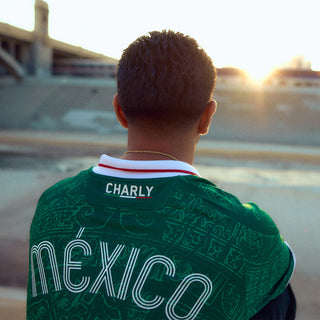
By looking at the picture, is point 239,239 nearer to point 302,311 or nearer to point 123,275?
point 123,275

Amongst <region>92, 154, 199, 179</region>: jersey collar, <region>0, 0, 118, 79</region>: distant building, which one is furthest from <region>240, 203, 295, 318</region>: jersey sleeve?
<region>0, 0, 118, 79</region>: distant building

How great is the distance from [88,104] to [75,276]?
25.7 m

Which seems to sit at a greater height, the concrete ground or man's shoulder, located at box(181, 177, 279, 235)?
man's shoulder, located at box(181, 177, 279, 235)

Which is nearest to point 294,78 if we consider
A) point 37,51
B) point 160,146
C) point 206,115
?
point 37,51

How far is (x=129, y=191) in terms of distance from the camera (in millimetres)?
996

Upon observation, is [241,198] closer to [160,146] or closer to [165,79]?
[160,146]

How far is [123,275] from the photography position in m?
0.93

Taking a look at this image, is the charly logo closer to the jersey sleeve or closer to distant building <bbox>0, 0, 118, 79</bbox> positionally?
the jersey sleeve

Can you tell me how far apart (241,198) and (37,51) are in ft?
113

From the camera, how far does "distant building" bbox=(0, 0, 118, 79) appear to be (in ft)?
99.8

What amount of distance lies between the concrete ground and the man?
182 cm

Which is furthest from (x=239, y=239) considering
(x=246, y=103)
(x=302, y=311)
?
(x=246, y=103)

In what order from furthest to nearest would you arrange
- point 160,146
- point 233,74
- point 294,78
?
point 233,74 → point 294,78 → point 160,146

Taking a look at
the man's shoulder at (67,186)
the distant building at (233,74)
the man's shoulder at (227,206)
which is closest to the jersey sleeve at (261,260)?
the man's shoulder at (227,206)
